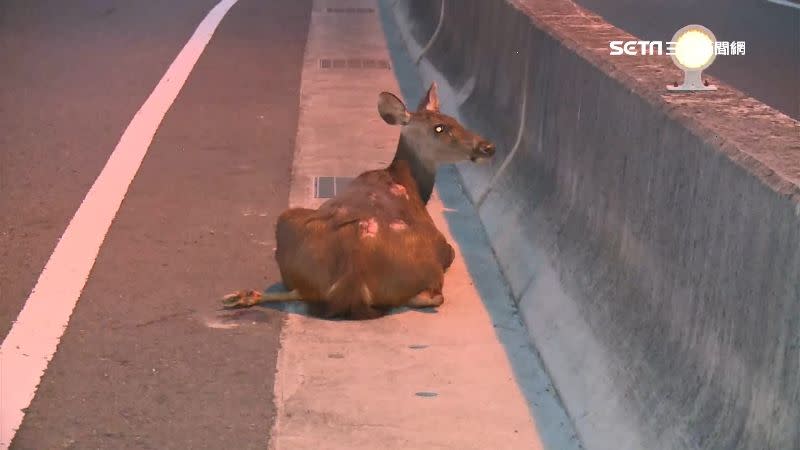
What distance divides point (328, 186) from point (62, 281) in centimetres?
282

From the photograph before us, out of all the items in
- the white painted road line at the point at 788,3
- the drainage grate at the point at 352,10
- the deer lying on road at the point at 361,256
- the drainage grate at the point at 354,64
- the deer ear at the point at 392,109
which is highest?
the deer ear at the point at 392,109

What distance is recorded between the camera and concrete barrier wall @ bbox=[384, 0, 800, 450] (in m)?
4.63

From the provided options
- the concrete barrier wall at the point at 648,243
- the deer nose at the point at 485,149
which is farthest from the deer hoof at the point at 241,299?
the deer nose at the point at 485,149

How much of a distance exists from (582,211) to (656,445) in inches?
86.8

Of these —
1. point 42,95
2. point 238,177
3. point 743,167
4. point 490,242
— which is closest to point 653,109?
point 743,167

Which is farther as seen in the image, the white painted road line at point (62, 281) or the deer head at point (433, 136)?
the deer head at point (433, 136)

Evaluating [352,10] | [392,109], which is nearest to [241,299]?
[392,109]

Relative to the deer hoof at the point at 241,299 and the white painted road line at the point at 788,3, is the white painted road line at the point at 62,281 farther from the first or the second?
the white painted road line at the point at 788,3

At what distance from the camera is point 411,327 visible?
774cm

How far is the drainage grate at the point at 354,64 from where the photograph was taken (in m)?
17.0

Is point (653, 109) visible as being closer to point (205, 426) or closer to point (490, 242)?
point (205, 426)

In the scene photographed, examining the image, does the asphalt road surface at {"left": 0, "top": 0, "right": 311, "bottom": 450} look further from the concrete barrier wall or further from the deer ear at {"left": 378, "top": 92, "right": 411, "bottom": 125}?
the concrete barrier wall

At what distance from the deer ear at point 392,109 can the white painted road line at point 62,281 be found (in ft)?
6.49

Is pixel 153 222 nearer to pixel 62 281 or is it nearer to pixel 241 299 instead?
pixel 62 281
